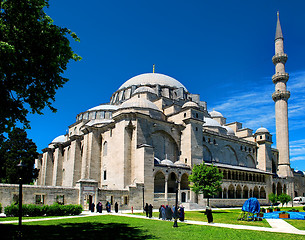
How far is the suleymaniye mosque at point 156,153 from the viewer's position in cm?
3073

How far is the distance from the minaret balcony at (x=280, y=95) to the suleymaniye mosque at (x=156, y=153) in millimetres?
176

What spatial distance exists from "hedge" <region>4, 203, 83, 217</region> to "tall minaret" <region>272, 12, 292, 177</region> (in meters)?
44.1

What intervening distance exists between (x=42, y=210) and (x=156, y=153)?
62.1 feet

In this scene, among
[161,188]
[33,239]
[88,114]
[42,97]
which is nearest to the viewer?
[33,239]

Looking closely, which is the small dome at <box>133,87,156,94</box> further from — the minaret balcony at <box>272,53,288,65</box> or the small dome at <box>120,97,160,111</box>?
the minaret balcony at <box>272,53,288,65</box>

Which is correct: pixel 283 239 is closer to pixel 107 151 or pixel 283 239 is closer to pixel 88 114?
pixel 107 151

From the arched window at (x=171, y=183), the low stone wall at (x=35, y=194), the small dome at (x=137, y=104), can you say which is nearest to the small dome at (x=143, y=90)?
the small dome at (x=137, y=104)

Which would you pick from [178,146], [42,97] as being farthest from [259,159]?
[42,97]

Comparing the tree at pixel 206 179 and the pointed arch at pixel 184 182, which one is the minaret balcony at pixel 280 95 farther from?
the tree at pixel 206 179

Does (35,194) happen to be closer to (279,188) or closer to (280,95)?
(279,188)

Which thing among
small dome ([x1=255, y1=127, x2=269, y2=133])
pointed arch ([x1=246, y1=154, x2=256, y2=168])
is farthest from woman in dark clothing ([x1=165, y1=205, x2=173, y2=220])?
small dome ([x1=255, y1=127, x2=269, y2=133])

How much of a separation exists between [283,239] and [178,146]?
2785 cm

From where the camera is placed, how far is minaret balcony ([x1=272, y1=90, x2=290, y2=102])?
5328 centimetres

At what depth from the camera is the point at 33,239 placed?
1091 cm
